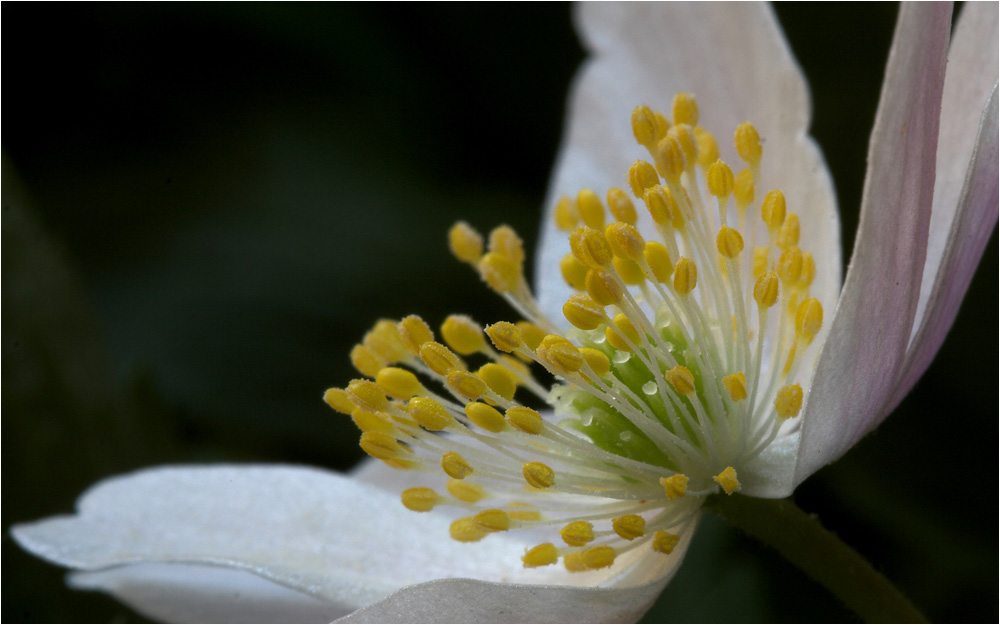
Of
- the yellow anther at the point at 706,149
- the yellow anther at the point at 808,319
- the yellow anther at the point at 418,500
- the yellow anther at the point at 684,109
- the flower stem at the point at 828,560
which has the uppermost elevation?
the yellow anther at the point at 684,109

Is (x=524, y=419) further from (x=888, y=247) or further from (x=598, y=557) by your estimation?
(x=888, y=247)

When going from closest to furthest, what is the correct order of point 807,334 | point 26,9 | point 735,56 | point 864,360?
point 864,360
point 807,334
point 735,56
point 26,9

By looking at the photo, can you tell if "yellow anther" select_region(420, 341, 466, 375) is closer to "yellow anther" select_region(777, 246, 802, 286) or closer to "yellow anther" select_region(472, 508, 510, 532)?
"yellow anther" select_region(472, 508, 510, 532)

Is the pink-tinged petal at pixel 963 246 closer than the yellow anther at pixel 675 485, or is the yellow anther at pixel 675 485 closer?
the pink-tinged petal at pixel 963 246

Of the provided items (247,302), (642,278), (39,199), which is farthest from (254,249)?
(642,278)

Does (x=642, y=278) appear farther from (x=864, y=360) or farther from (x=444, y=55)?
(x=444, y=55)

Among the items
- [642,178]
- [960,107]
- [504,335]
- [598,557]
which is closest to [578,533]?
[598,557]

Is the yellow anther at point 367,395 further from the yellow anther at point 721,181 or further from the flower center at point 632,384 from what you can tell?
the yellow anther at point 721,181

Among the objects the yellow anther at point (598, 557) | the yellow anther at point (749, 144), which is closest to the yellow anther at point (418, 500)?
the yellow anther at point (598, 557)
